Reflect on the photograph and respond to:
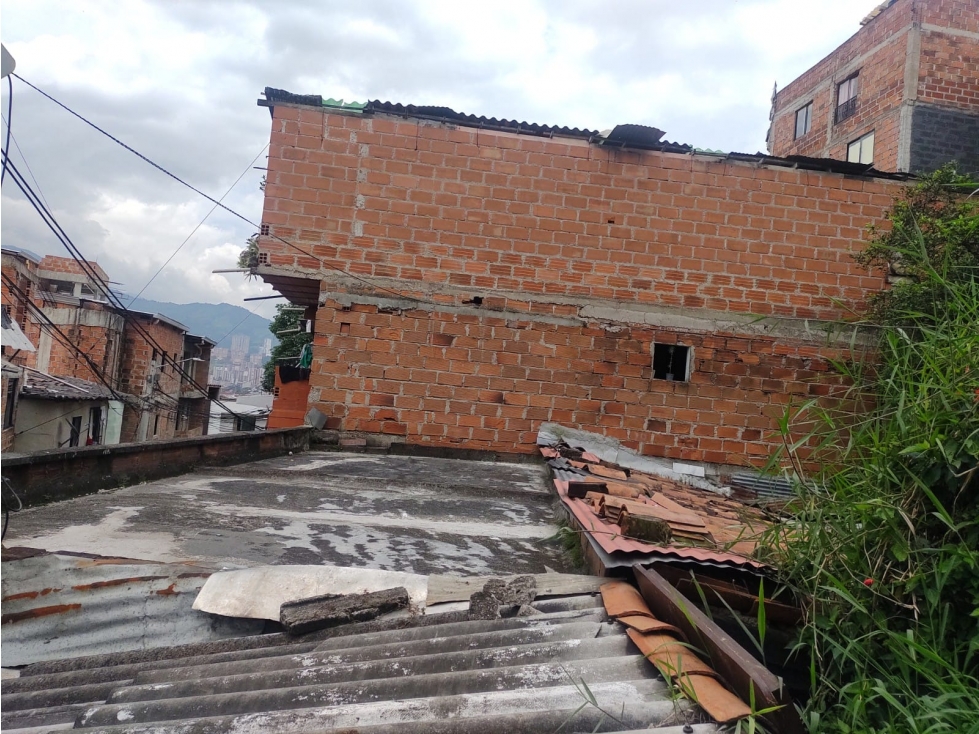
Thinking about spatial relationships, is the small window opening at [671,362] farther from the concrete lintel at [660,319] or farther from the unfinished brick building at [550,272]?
the concrete lintel at [660,319]

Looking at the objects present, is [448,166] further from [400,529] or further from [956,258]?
[956,258]

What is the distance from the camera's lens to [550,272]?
7.54 metres

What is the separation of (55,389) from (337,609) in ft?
53.7

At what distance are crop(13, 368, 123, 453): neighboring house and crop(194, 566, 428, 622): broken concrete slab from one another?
13885 mm

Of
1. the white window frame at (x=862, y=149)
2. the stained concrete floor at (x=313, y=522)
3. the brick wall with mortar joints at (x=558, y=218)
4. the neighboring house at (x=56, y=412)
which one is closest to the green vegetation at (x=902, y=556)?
the stained concrete floor at (x=313, y=522)

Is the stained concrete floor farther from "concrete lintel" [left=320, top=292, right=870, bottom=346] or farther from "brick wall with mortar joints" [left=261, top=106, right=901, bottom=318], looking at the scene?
"brick wall with mortar joints" [left=261, top=106, right=901, bottom=318]

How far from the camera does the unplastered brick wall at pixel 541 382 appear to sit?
7328 millimetres

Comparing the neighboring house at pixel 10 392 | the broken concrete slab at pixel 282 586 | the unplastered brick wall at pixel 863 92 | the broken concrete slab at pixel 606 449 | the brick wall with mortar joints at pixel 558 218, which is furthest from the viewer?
the unplastered brick wall at pixel 863 92

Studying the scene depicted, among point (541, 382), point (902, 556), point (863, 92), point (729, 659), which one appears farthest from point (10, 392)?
point (863, 92)

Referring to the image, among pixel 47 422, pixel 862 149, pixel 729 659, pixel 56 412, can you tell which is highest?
pixel 862 149

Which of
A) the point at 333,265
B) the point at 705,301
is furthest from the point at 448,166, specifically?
the point at 705,301

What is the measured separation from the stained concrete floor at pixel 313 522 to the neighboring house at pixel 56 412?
11.9 m

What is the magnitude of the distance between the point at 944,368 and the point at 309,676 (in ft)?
7.83

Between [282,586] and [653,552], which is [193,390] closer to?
[282,586]
